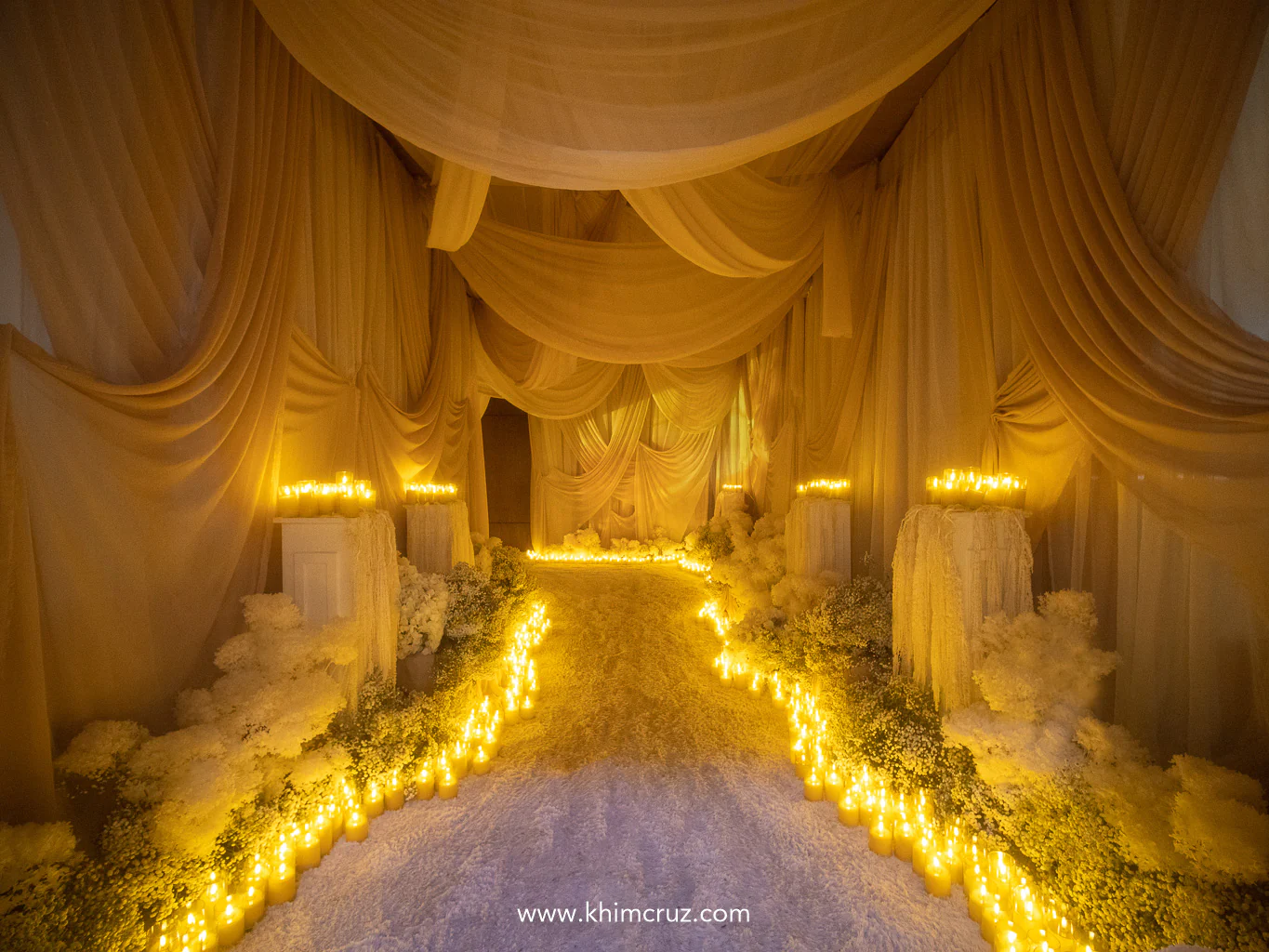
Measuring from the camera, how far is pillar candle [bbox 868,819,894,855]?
215cm

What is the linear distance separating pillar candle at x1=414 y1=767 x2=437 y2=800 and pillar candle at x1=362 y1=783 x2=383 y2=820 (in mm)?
166

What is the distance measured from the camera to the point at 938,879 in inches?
76.0

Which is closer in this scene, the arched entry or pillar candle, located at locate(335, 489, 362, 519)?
pillar candle, located at locate(335, 489, 362, 519)

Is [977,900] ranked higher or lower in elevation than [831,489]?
lower

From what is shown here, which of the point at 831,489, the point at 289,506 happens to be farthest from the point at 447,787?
the point at 831,489

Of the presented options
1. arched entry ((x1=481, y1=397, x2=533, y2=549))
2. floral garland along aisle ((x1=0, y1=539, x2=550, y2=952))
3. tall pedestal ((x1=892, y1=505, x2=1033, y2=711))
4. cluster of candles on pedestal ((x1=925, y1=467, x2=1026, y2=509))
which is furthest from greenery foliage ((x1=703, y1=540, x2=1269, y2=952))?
arched entry ((x1=481, y1=397, x2=533, y2=549))

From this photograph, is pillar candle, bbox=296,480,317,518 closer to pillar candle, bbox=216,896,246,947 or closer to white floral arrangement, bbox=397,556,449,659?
white floral arrangement, bbox=397,556,449,659

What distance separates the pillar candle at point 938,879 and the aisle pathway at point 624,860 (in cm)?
4

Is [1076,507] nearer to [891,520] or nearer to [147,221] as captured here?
[891,520]

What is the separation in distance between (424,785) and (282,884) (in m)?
0.67

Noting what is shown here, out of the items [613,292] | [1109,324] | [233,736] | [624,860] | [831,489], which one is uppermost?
[613,292]

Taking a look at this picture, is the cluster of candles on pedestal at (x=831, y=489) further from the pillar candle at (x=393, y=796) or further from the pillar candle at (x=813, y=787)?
the pillar candle at (x=393, y=796)

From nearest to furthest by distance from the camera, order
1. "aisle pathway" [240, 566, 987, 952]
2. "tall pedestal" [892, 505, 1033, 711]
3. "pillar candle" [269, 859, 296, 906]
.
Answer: "aisle pathway" [240, 566, 987, 952] < "pillar candle" [269, 859, 296, 906] < "tall pedestal" [892, 505, 1033, 711]

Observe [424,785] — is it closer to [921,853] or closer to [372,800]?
[372,800]
